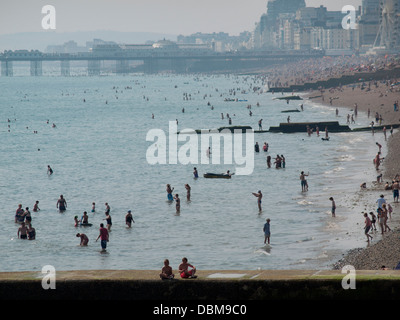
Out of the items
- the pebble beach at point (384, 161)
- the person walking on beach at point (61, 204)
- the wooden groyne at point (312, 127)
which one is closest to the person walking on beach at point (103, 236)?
the pebble beach at point (384, 161)

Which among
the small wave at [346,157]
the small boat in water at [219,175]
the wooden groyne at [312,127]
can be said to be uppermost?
the wooden groyne at [312,127]

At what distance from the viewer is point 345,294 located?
15062 millimetres

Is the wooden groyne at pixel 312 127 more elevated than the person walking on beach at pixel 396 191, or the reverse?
the wooden groyne at pixel 312 127

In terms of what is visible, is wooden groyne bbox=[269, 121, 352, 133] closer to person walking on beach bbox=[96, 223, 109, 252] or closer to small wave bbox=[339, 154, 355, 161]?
small wave bbox=[339, 154, 355, 161]

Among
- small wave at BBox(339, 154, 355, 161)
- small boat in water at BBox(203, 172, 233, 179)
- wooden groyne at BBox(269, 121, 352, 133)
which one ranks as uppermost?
wooden groyne at BBox(269, 121, 352, 133)

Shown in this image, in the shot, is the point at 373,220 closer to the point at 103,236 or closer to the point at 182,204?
the point at 103,236

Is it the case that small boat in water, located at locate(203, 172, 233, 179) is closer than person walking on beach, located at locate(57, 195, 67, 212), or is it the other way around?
person walking on beach, located at locate(57, 195, 67, 212)

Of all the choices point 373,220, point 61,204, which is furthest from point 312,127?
point 373,220

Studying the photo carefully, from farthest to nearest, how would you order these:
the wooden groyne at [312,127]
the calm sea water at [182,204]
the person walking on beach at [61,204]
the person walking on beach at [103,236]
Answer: the wooden groyne at [312,127], the person walking on beach at [61,204], the person walking on beach at [103,236], the calm sea water at [182,204]

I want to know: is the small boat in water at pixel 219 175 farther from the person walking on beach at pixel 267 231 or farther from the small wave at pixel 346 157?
the person walking on beach at pixel 267 231

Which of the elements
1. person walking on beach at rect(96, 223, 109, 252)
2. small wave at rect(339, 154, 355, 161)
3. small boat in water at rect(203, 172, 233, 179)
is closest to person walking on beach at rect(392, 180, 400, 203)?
person walking on beach at rect(96, 223, 109, 252)

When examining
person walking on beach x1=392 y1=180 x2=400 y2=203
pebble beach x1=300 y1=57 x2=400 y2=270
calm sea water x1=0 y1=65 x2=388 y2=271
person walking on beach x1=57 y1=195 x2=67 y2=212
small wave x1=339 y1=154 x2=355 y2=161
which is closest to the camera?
pebble beach x1=300 y1=57 x2=400 y2=270
